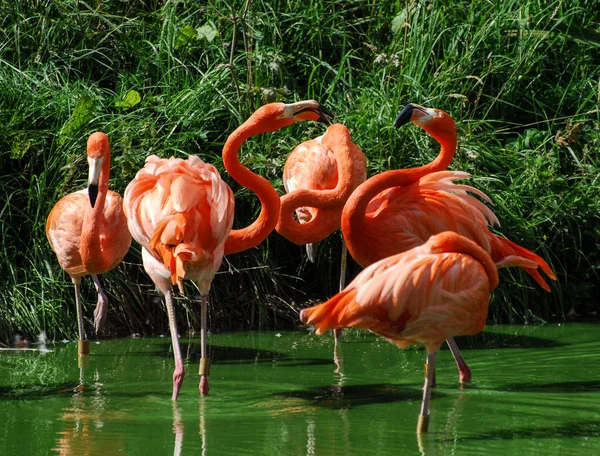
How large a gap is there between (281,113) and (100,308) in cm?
164

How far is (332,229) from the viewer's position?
5867mm

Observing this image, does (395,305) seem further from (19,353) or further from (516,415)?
(19,353)

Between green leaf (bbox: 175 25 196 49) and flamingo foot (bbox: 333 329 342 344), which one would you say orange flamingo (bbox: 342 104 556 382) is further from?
green leaf (bbox: 175 25 196 49)

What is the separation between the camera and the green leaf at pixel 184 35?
23.6 feet

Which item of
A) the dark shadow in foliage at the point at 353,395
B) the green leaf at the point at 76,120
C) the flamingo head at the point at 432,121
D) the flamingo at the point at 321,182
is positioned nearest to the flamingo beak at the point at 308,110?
the flamingo at the point at 321,182

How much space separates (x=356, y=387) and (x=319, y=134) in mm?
2402

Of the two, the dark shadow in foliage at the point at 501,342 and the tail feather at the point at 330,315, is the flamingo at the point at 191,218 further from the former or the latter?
the dark shadow in foliage at the point at 501,342

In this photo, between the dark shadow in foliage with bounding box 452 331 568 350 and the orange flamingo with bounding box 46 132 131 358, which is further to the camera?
the dark shadow in foliage with bounding box 452 331 568 350

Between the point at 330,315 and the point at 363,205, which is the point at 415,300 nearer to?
the point at 330,315

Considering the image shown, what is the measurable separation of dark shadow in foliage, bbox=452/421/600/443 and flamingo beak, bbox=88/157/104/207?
2.27 m

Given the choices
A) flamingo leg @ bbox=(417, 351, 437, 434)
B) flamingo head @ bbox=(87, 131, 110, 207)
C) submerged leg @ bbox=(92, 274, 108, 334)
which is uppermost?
flamingo head @ bbox=(87, 131, 110, 207)

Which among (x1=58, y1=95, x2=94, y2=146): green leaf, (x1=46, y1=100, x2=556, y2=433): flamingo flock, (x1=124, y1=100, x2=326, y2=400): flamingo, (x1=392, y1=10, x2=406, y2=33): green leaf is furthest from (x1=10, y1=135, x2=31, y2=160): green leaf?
(x1=392, y1=10, x2=406, y2=33): green leaf

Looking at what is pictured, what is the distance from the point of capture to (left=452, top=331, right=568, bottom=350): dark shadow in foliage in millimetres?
6020

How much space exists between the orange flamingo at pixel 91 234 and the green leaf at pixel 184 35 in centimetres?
154
